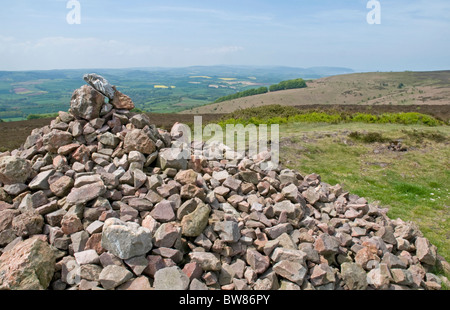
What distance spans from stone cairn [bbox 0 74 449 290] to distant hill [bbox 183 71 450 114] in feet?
140

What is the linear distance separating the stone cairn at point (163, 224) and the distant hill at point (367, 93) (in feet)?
140

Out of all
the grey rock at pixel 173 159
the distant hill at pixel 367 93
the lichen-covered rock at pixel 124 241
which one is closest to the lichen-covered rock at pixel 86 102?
the grey rock at pixel 173 159

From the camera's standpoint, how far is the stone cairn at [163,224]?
15.1ft

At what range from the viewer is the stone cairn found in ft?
15.1

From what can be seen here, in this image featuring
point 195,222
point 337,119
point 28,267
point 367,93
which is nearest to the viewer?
point 28,267

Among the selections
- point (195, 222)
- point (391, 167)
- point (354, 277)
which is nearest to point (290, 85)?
point (391, 167)

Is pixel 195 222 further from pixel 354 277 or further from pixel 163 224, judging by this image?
pixel 354 277

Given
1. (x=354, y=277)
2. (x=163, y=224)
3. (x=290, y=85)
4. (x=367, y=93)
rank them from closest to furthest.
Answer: (x=354, y=277)
(x=163, y=224)
(x=367, y=93)
(x=290, y=85)

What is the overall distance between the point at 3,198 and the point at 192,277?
14.9 ft

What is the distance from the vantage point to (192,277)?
4652 mm

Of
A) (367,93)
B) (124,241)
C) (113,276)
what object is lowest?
(113,276)

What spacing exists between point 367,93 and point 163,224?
71.0 meters

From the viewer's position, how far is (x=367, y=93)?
6575cm
